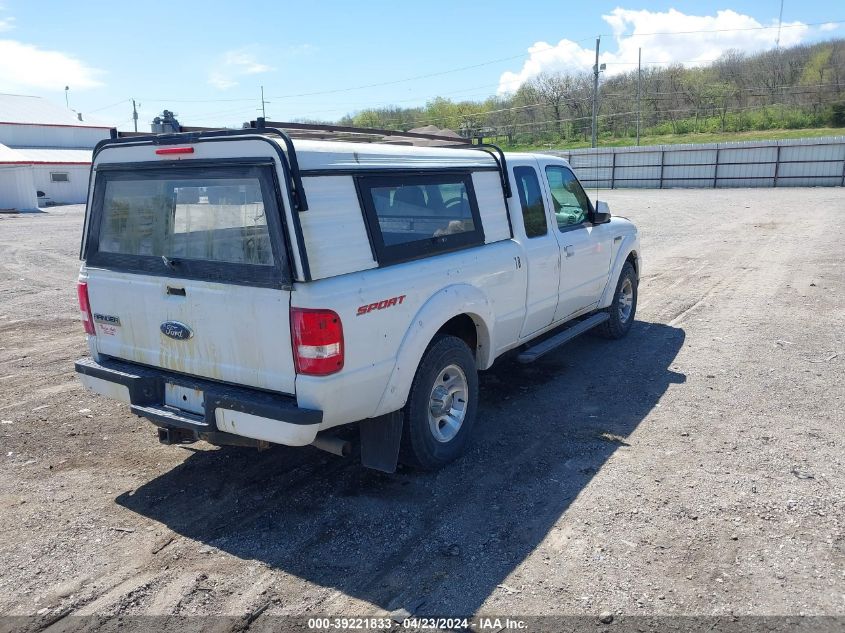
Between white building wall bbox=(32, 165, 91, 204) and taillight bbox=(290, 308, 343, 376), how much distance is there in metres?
41.9

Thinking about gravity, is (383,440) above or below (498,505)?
above

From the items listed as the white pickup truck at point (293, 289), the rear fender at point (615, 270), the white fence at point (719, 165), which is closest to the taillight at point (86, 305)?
the white pickup truck at point (293, 289)

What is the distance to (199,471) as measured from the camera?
4.64 metres

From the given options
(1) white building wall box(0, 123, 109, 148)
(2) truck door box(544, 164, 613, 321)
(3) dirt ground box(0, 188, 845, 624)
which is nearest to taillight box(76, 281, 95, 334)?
(3) dirt ground box(0, 188, 845, 624)

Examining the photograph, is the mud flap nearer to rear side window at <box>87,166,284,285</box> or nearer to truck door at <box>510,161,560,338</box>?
rear side window at <box>87,166,284,285</box>

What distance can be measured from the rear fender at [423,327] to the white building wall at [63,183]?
41.4 m

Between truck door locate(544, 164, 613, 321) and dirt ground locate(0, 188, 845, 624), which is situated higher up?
truck door locate(544, 164, 613, 321)

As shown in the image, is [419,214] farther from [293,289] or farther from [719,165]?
[719,165]

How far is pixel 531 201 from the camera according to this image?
18.8 ft

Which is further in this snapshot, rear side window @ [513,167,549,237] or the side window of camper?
rear side window @ [513,167,549,237]

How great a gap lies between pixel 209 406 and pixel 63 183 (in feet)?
143

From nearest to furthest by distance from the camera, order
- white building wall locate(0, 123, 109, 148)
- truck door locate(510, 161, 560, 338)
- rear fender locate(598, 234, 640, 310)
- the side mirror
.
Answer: truck door locate(510, 161, 560, 338) → the side mirror → rear fender locate(598, 234, 640, 310) → white building wall locate(0, 123, 109, 148)

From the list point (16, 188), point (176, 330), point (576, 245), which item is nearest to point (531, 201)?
point (576, 245)

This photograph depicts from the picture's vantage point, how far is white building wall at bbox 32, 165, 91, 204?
39.8m
